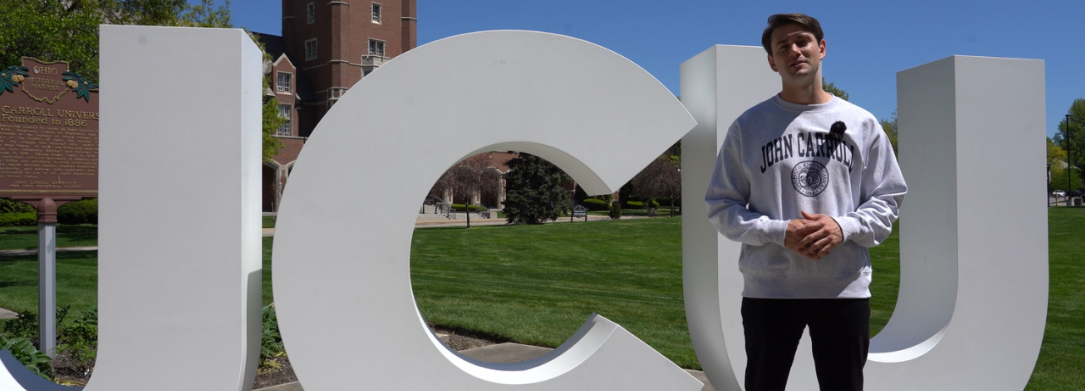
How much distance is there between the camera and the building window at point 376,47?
4911 cm

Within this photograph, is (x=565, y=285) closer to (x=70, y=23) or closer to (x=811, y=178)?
(x=811, y=178)

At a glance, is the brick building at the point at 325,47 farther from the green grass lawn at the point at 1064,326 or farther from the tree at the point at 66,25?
the green grass lawn at the point at 1064,326

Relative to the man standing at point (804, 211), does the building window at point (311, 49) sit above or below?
above

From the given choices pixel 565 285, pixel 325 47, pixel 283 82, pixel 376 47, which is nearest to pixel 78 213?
pixel 565 285

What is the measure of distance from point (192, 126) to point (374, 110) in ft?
2.47

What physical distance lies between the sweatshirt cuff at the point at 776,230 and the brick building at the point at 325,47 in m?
45.5

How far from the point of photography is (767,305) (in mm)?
2422

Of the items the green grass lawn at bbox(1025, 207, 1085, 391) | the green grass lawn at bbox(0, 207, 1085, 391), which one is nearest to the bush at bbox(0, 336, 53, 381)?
the green grass lawn at bbox(0, 207, 1085, 391)

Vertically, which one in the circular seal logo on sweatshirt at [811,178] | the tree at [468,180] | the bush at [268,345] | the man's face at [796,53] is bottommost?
the bush at [268,345]

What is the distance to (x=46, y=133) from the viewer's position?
534cm

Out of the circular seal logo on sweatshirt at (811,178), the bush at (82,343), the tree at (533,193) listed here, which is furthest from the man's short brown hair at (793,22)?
the tree at (533,193)

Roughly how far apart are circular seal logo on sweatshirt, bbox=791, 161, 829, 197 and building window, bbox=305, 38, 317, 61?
164 ft

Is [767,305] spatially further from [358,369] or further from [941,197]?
[941,197]

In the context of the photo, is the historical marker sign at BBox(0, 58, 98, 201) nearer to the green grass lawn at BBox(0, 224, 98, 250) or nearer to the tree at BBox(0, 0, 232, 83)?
the tree at BBox(0, 0, 232, 83)
